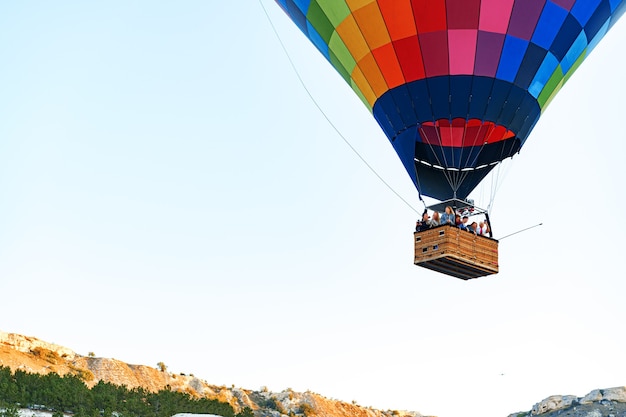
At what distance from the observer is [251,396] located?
5188cm

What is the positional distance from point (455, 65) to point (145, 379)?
2895cm

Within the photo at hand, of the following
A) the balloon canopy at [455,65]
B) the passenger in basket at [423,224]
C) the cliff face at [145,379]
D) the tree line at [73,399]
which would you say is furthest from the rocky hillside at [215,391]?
the passenger in basket at [423,224]

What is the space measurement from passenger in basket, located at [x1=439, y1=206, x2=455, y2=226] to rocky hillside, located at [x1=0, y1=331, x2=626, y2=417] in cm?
2403

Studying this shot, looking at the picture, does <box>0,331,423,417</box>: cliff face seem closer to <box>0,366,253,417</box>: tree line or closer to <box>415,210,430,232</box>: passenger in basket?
<box>0,366,253,417</box>: tree line

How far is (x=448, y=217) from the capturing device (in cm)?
2433

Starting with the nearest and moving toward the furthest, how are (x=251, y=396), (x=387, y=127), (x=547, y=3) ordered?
(x=547, y=3)
(x=387, y=127)
(x=251, y=396)

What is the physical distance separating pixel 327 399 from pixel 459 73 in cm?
3196

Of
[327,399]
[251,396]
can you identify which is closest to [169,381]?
[251,396]

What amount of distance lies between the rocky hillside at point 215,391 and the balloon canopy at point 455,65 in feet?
74.1

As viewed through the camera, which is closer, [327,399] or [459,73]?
[459,73]

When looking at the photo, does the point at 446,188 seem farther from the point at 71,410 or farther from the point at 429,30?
the point at 71,410

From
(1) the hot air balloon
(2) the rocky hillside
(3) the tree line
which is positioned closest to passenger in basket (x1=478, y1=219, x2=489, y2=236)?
(1) the hot air balloon

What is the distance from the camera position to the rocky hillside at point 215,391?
45906 mm

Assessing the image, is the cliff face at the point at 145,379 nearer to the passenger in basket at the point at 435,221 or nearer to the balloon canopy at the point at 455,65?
the balloon canopy at the point at 455,65
